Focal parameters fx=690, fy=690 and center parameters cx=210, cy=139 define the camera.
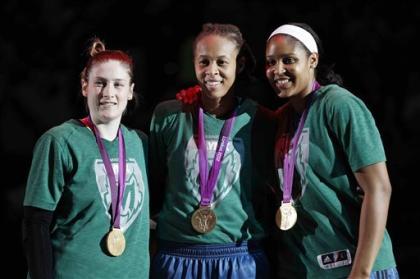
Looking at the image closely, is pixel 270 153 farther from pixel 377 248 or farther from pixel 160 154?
pixel 377 248

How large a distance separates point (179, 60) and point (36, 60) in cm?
83

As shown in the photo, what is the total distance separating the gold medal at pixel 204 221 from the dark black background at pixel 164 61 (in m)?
1.59

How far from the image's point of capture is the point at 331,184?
2182 millimetres

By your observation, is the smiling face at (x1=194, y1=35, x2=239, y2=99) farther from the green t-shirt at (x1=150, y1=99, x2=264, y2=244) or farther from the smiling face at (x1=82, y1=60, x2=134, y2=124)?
the smiling face at (x1=82, y1=60, x2=134, y2=124)

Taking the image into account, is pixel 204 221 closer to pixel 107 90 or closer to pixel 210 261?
pixel 210 261

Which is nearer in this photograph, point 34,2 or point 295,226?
point 295,226

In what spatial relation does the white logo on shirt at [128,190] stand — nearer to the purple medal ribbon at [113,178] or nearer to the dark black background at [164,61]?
the purple medal ribbon at [113,178]

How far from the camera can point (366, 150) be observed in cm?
208

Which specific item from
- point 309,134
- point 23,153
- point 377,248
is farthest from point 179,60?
point 377,248

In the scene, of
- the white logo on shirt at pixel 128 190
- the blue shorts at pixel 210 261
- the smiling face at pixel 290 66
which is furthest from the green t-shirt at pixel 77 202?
the smiling face at pixel 290 66

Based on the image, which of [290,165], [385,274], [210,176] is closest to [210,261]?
[210,176]

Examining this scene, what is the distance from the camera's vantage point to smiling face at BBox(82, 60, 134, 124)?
223cm

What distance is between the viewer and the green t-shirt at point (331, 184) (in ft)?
6.98

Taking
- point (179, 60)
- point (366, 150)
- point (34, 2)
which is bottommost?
point (366, 150)
